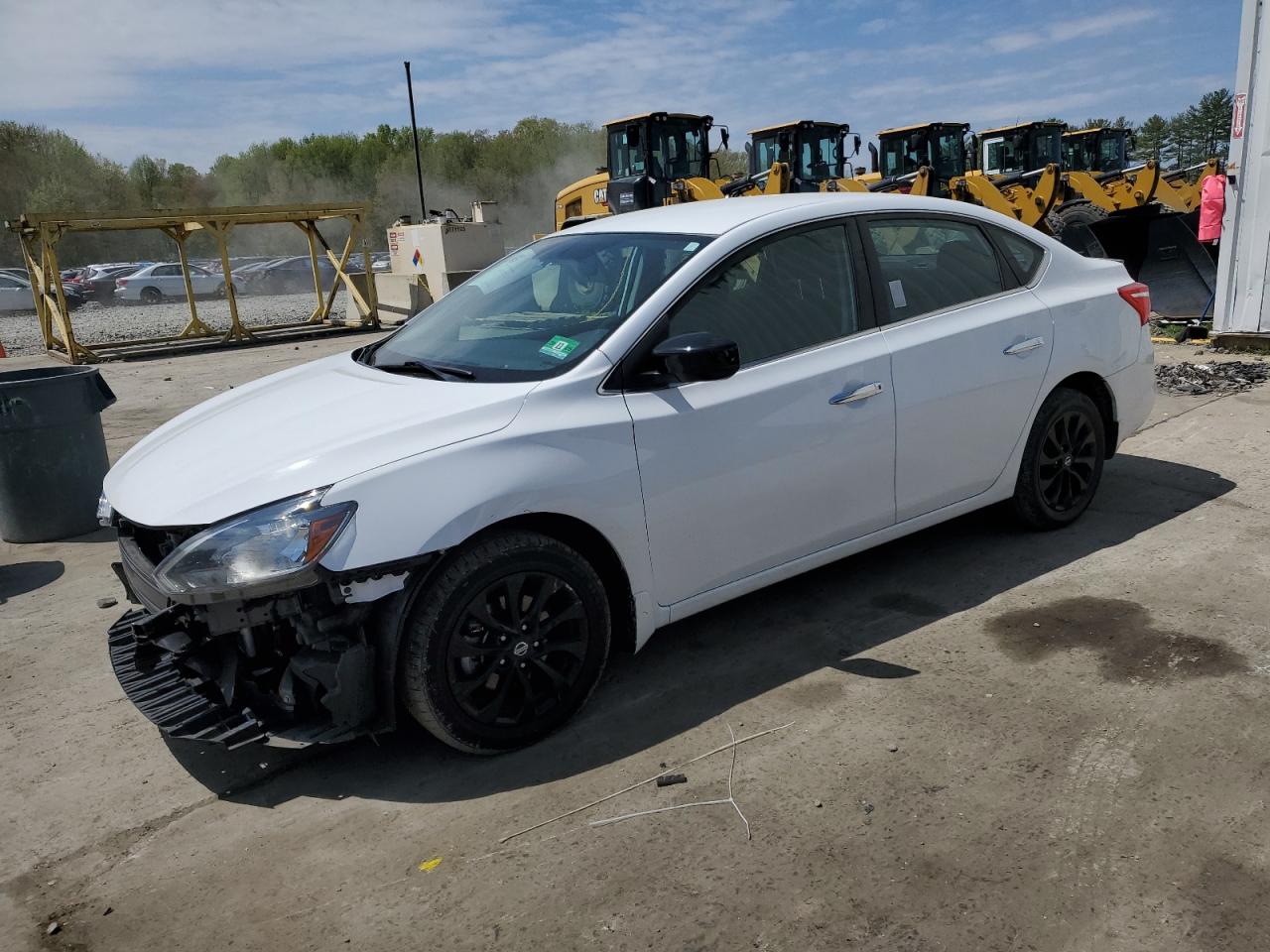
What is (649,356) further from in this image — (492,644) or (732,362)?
(492,644)

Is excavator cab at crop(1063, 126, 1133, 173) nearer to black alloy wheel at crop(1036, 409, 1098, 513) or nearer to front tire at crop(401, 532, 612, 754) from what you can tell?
black alloy wheel at crop(1036, 409, 1098, 513)

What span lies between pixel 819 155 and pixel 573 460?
17750 mm

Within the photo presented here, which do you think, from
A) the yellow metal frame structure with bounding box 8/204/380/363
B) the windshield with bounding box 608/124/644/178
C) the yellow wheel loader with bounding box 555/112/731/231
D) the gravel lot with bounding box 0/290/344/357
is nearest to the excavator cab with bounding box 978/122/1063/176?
the yellow wheel loader with bounding box 555/112/731/231

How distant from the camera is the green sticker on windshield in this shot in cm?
338

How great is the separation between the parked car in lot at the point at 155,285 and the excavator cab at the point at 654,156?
19.4 meters

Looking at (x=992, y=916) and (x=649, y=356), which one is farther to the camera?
(x=649, y=356)

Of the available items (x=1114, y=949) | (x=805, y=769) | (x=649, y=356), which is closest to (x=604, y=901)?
(x=805, y=769)

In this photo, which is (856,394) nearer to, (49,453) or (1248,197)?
(49,453)

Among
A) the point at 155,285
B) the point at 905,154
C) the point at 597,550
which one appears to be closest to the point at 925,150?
the point at 905,154

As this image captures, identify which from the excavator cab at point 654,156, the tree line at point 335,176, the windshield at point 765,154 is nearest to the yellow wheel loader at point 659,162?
the excavator cab at point 654,156

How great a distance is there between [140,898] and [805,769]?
6.25ft

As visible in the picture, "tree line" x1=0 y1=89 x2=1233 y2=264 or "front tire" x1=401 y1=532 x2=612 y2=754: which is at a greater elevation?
"tree line" x1=0 y1=89 x2=1233 y2=264

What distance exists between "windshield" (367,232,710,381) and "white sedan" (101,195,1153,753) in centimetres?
2

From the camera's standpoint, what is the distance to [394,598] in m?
2.87
